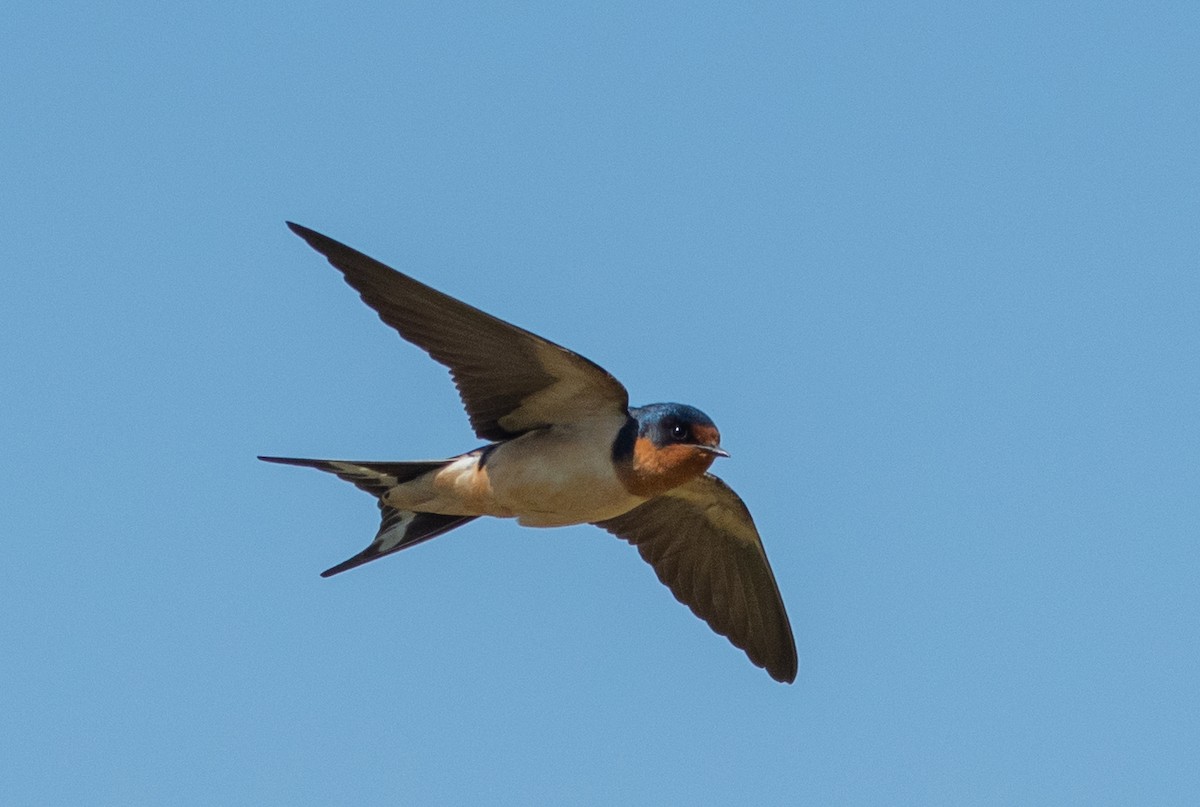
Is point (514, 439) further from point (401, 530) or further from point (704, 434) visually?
point (704, 434)

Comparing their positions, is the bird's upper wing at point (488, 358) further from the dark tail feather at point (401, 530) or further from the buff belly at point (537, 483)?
the dark tail feather at point (401, 530)

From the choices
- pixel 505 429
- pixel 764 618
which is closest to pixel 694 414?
pixel 505 429

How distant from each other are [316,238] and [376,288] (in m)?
0.31

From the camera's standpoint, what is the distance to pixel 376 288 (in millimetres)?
6445

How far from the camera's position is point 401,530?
708 cm

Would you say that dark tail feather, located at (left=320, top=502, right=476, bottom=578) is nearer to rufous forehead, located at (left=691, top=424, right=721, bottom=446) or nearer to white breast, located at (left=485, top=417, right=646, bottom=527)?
white breast, located at (left=485, top=417, right=646, bottom=527)

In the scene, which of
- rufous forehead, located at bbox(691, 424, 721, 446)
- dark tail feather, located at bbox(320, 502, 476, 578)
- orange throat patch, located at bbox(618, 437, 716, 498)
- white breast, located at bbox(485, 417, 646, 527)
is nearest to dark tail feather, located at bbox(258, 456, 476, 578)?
dark tail feather, located at bbox(320, 502, 476, 578)

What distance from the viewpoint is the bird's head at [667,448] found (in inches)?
259

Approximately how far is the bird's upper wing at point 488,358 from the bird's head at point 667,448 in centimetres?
23

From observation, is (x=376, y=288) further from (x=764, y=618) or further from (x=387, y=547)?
(x=764, y=618)

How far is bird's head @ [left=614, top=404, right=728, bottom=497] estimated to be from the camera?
658 cm

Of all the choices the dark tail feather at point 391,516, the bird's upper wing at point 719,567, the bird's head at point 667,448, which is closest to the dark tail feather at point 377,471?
the dark tail feather at point 391,516

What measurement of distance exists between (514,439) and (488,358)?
33 centimetres

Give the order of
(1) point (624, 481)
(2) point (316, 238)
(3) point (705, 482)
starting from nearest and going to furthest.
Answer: (2) point (316, 238), (1) point (624, 481), (3) point (705, 482)
